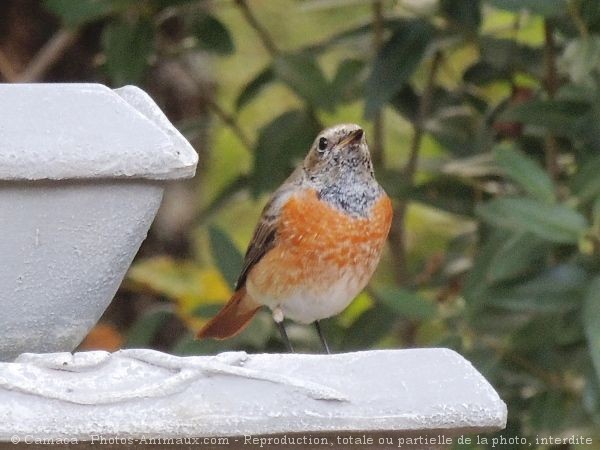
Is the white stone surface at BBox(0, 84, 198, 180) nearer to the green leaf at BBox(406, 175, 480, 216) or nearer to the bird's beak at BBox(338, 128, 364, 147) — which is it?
the bird's beak at BBox(338, 128, 364, 147)

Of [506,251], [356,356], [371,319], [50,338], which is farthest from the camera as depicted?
[371,319]

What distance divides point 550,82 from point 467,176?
448 millimetres

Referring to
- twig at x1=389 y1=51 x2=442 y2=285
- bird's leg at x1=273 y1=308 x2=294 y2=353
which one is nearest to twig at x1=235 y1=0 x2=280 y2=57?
twig at x1=389 y1=51 x2=442 y2=285

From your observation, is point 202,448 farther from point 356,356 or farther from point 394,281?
point 394,281

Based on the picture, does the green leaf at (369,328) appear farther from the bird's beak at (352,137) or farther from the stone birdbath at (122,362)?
the stone birdbath at (122,362)

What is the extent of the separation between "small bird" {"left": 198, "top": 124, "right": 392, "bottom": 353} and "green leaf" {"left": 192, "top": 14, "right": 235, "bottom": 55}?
0.78 meters

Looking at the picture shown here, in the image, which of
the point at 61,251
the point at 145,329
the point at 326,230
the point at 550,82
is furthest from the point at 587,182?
the point at 61,251

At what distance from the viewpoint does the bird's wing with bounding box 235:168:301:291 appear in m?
3.27

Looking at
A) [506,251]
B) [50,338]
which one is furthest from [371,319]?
[50,338]

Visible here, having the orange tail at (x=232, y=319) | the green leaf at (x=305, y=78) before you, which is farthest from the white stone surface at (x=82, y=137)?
the green leaf at (x=305, y=78)

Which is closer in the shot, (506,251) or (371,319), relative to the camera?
(506,251)

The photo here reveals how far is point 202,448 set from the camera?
1550 millimetres

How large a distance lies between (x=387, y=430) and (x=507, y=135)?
8.28 feet

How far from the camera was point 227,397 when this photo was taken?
1473 millimetres
